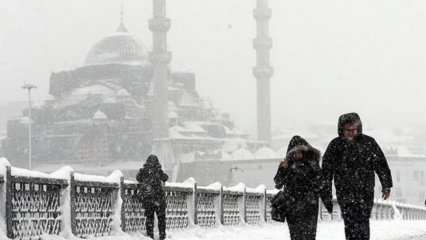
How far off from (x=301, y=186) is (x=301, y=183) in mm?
25

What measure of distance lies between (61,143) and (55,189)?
291ft

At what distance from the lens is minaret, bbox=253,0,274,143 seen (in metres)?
91.8

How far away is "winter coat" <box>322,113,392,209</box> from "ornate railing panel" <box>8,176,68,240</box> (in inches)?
117

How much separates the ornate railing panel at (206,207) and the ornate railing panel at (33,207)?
4358mm

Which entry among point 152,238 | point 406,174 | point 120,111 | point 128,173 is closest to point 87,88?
point 120,111

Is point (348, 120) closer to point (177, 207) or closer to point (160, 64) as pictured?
point (177, 207)

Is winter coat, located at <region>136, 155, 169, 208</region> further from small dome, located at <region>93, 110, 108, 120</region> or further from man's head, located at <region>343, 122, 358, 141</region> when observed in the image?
small dome, located at <region>93, 110, 108, 120</region>

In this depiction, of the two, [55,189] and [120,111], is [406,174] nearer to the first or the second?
[120,111]

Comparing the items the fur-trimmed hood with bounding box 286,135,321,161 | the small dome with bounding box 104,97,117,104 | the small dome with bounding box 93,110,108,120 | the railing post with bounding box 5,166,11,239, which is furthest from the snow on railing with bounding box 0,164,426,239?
the small dome with bounding box 104,97,117,104

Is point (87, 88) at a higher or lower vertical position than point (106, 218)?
higher

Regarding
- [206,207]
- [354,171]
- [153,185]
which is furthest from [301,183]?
[206,207]

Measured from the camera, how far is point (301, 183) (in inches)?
263

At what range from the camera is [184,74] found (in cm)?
10562

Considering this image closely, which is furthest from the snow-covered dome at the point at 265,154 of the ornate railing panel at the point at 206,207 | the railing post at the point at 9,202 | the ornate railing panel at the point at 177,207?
the railing post at the point at 9,202
